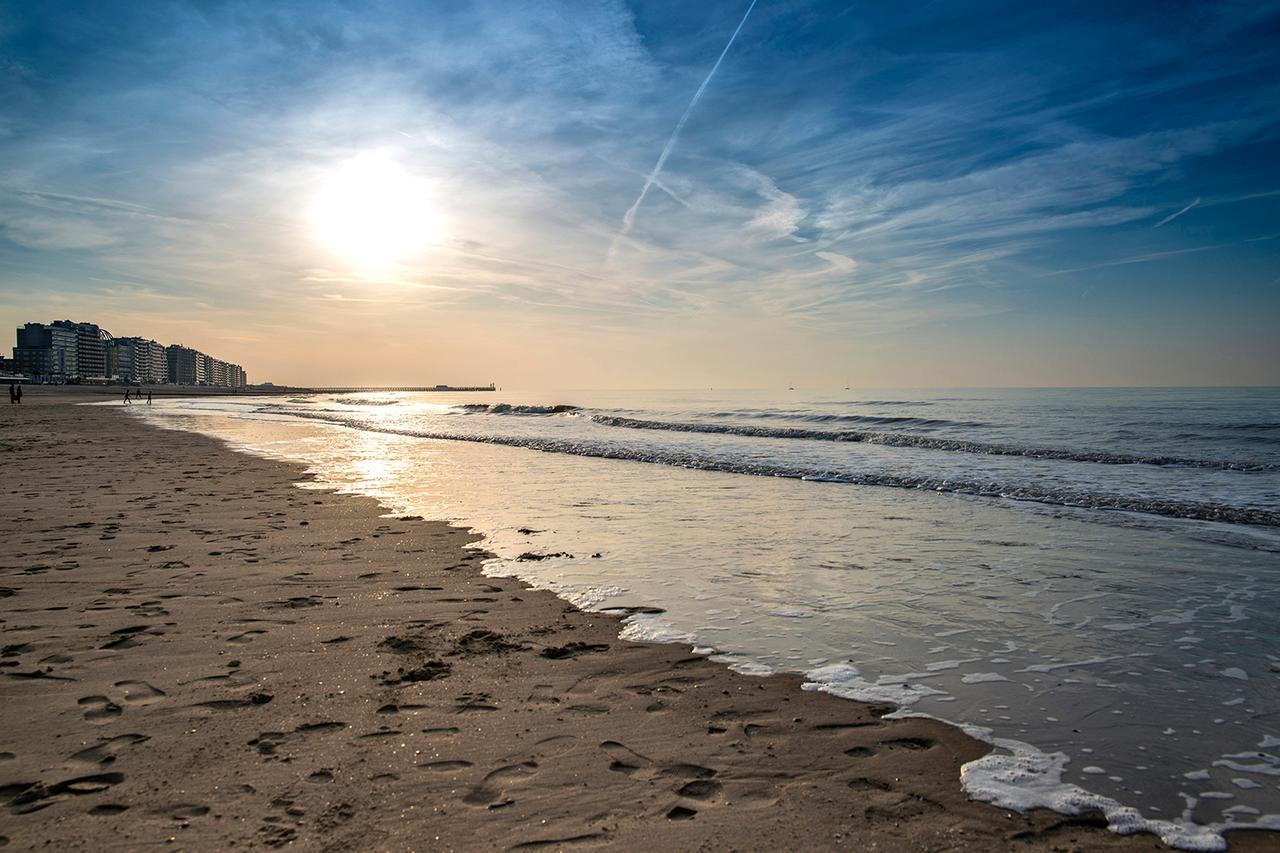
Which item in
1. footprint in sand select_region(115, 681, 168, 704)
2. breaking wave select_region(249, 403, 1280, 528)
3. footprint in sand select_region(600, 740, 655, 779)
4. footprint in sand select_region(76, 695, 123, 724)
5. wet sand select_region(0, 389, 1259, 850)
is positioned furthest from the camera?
breaking wave select_region(249, 403, 1280, 528)

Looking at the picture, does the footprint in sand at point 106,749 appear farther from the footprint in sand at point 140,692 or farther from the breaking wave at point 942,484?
the breaking wave at point 942,484

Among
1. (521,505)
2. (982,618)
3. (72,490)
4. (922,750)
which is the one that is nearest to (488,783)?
(922,750)

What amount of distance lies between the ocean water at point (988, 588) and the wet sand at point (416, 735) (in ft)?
1.44

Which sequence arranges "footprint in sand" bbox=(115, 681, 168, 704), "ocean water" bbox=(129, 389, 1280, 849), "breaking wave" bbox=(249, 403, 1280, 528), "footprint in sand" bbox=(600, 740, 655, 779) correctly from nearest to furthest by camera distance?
"footprint in sand" bbox=(600, 740, 655, 779) < "ocean water" bbox=(129, 389, 1280, 849) < "footprint in sand" bbox=(115, 681, 168, 704) < "breaking wave" bbox=(249, 403, 1280, 528)

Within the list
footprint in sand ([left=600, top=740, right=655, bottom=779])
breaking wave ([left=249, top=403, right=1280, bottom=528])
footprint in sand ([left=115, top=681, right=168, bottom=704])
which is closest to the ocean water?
breaking wave ([left=249, top=403, right=1280, bottom=528])

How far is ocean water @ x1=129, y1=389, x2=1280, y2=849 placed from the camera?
3.69 m

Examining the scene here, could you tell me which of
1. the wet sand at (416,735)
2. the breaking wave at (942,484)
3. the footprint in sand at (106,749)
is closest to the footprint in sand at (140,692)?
the wet sand at (416,735)

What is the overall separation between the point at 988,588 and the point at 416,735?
19.9 feet

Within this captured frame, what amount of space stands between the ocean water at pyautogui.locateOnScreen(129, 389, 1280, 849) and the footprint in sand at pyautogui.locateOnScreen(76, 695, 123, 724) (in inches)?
139

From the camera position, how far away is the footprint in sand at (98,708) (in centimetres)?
388

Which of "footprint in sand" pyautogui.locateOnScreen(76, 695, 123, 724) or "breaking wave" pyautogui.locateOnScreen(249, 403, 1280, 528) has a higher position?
"breaking wave" pyautogui.locateOnScreen(249, 403, 1280, 528)

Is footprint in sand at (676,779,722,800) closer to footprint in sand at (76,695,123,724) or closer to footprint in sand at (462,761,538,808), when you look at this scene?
footprint in sand at (462,761,538,808)

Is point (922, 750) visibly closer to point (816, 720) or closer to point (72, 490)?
point (816, 720)

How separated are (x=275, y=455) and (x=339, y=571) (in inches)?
630
